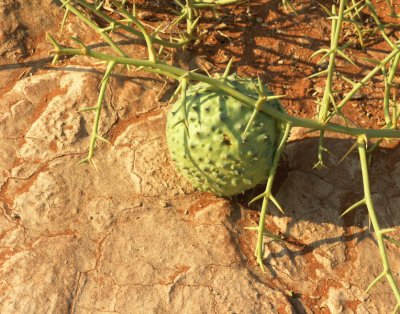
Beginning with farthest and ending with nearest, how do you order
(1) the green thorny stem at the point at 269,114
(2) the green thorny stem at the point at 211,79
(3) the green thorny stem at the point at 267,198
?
(3) the green thorny stem at the point at 267,198 < (1) the green thorny stem at the point at 269,114 < (2) the green thorny stem at the point at 211,79

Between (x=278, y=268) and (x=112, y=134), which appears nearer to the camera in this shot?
(x=278, y=268)

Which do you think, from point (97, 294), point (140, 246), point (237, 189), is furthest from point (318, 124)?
point (97, 294)

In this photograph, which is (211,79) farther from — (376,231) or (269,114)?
(376,231)

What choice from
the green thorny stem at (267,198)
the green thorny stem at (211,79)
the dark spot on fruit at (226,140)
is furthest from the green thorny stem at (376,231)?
the dark spot on fruit at (226,140)

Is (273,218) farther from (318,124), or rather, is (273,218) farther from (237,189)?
(318,124)

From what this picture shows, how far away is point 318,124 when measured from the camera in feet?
6.42

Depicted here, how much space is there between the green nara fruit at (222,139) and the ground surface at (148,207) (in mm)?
277

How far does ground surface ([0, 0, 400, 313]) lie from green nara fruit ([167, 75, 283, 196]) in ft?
0.91

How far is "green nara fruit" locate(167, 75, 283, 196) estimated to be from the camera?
75.5 inches

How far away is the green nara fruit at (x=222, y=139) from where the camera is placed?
1.92 m

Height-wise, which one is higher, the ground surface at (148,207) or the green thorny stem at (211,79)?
the green thorny stem at (211,79)

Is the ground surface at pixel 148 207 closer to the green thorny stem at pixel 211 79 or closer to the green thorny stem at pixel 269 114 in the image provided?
the green thorny stem at pixel 269 114

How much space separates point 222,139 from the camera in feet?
6.30

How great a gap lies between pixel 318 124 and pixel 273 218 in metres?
0.48
